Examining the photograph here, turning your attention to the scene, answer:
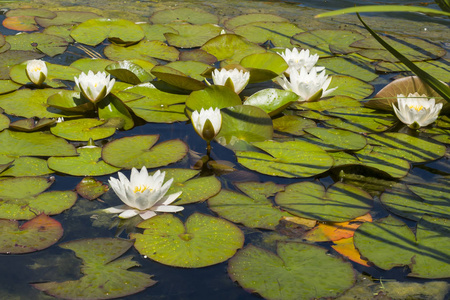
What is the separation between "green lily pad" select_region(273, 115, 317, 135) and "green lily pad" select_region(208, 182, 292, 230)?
0.72m

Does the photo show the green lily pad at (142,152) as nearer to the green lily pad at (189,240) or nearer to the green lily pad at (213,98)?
the green lily pad at (213,98)

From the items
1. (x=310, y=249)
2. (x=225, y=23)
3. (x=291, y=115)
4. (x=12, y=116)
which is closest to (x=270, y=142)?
(x=291, y=115)

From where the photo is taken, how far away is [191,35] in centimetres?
476

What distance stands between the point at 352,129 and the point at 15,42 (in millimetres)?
3127

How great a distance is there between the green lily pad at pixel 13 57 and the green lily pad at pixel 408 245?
122 inches

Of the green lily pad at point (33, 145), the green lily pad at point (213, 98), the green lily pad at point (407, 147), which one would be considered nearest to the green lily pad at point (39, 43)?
the green lily pad at point (33, 145)

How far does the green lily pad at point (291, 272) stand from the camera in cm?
196

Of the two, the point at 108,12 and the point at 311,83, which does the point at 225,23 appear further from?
the point at 311,83

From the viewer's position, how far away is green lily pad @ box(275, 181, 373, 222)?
2.46 m

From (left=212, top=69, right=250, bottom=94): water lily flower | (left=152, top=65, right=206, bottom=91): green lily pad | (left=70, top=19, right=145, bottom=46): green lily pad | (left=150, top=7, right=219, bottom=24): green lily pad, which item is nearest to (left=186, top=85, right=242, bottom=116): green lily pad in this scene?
(left=212, top=69, right=250, bottom=94): water lily flower

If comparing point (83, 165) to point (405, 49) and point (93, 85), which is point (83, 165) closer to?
point (93, 85)

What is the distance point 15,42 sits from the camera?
174 inches

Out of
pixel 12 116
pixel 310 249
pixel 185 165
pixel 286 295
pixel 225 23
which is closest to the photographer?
pixel 286 295

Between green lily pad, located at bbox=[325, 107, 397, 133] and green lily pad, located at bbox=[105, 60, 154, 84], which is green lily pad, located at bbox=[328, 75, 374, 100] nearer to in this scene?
green lily pad, located at bbox=[325, 107, 397, 133]
